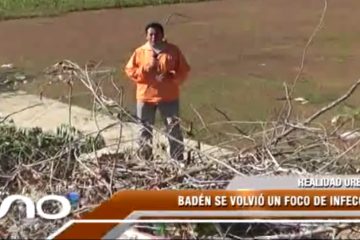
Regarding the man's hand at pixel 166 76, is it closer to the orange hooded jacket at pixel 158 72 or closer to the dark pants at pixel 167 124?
the orange hooded jacket at pixel 158 72

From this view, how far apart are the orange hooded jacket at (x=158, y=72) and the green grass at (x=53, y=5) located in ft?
29.6

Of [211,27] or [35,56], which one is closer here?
[35,56]

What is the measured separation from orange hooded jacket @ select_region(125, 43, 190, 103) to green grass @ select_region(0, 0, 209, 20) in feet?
29.6

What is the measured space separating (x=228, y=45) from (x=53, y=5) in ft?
14.8

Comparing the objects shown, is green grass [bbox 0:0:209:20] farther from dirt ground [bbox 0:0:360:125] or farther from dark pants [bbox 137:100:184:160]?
dark pants [bbox 137:100:184:160]

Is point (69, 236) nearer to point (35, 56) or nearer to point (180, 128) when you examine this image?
point (180, 128)

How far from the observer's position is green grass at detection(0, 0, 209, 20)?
16.5 metres

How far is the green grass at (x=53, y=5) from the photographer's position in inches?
648

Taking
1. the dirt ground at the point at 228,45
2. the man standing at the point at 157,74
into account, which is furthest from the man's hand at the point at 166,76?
the dirt ground at the point at 228,45

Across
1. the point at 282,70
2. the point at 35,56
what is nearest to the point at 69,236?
the point at 282,70

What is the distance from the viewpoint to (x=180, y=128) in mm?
6676

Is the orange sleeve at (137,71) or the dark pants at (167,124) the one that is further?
the orange sleeve at (137,71)

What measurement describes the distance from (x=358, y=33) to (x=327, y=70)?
7.96 feet

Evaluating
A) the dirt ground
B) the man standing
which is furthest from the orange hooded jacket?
the dirt ground
